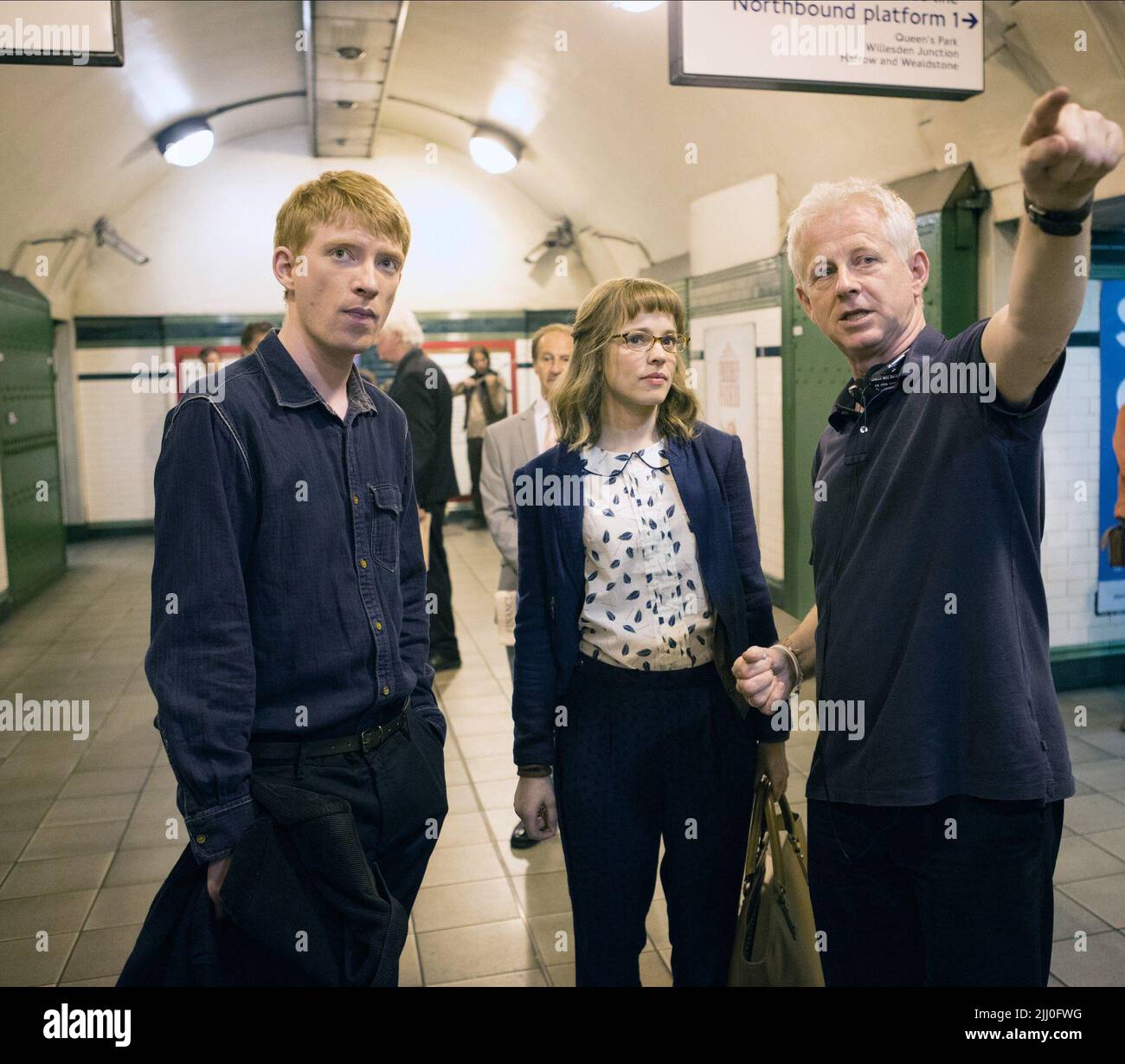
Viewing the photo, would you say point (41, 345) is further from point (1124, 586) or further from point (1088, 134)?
point (1088, 134)

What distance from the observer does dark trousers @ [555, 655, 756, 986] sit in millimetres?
2227

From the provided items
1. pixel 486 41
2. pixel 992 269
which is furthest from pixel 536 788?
pixel 486 41

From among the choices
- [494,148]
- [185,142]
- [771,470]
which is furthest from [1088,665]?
[185,142]

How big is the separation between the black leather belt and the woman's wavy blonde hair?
867 millimetres

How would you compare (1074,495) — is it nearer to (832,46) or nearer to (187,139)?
(832,46)

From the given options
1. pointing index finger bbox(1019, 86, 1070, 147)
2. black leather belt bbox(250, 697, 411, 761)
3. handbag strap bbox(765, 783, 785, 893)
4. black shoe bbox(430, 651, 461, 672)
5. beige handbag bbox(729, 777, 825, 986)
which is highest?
pointing index finger bbox(1019, 86, 1070, 147)

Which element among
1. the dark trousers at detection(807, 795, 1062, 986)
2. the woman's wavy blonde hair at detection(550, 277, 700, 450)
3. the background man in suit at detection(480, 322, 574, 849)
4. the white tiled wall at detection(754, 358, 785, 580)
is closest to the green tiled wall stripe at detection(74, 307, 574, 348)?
the white tiled wall at detection(754, 358, 785, 580)

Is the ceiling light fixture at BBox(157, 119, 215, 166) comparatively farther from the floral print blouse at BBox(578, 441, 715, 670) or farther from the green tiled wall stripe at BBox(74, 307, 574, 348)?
the floral print blouse at BBox(578, 441, 715, 670)

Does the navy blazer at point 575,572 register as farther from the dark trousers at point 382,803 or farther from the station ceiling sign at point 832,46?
the station ceiling sign at point 832,46

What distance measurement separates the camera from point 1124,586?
239 inches

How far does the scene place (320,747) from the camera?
1817mm

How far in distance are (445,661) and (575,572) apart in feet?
15.2

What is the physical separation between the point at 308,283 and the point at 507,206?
42.5 ft

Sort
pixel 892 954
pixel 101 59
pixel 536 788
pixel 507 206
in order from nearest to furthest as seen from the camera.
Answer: pixel 892 954 → pixel 536 788 → pixel 101 59 → pixel 507 206
